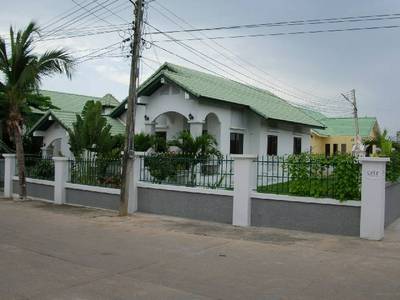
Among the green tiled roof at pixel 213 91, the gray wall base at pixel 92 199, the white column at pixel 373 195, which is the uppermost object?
the green tiled roof at pixel 213 91

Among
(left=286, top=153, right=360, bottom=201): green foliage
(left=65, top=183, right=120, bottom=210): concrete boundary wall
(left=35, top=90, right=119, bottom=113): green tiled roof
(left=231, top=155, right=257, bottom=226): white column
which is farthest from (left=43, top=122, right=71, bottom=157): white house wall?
(left=286, top=153, right=360, bottom=201): green foliage

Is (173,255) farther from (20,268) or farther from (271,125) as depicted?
(271,125)

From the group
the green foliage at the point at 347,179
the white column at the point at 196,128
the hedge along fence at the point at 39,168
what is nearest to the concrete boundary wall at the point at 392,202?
the green foliage at the point at 347,179

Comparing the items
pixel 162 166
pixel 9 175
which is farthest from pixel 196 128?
pixel 9 175

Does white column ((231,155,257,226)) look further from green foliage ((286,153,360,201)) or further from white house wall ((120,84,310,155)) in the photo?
white house wall ((120,84,310,155))

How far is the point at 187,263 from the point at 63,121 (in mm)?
15899

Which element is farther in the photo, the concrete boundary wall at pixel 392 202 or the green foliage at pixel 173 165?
the green foliage at pixel 173 165

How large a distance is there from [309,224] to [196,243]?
286 centimetres

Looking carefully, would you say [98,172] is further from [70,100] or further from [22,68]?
[70,100]

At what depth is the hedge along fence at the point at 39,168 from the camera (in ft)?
59.1

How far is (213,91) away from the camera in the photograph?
65.1 feet

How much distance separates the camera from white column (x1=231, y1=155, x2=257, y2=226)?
38.7ft

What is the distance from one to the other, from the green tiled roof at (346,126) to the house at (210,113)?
1911 cm

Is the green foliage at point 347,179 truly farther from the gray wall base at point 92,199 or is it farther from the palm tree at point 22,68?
the palm tree at point 22,68
